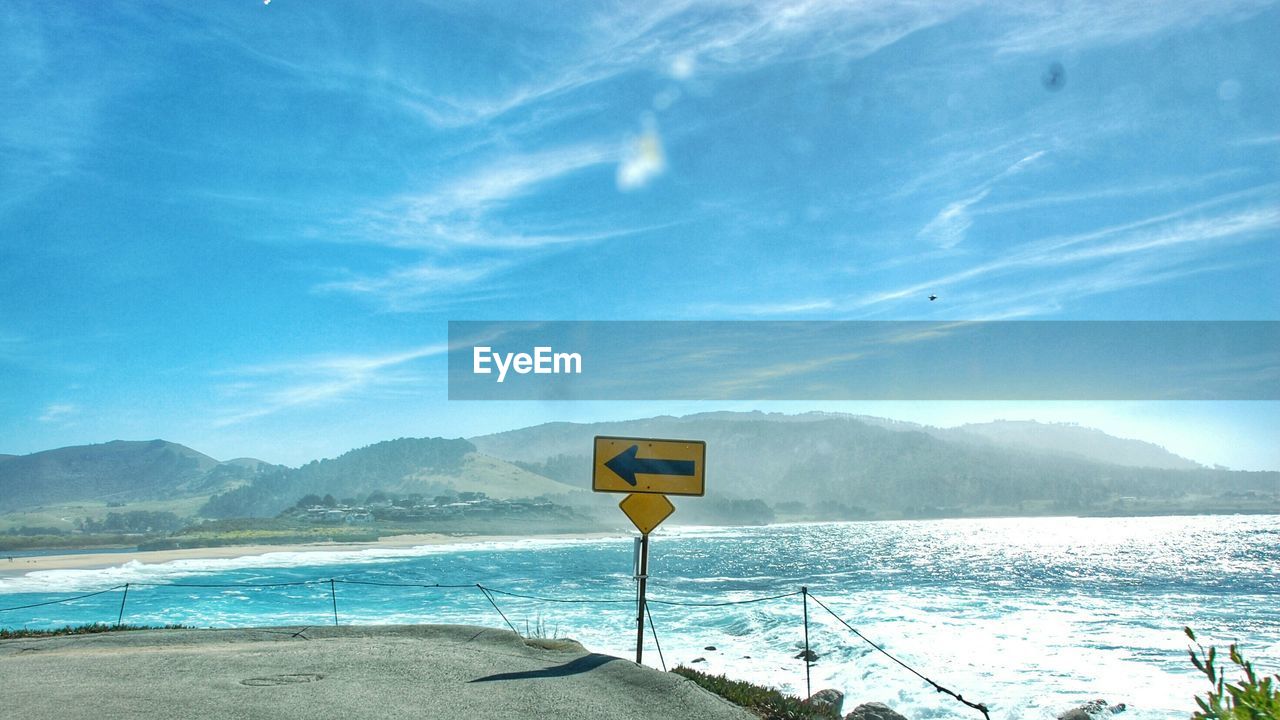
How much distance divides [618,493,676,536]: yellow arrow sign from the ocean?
19.6 ft

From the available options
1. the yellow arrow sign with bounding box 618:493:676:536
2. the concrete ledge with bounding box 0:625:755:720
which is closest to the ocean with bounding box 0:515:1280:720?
the concrete ledge with bounding box 0:625:755:720

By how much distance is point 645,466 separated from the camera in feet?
36.4

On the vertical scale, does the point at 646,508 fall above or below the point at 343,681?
above

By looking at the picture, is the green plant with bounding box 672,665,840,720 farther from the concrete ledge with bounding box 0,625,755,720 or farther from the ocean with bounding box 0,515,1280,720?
the ocean with bounding box 0,515,1280,720

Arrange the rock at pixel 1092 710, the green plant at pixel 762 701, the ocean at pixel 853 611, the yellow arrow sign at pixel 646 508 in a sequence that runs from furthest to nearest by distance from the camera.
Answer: the ocean at pixel 853 611, the rock at pixel 1092 710, the yellow arrow sign at pixel 646 508, the green plant at pixel 762 701

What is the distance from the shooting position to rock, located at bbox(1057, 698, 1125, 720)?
17.5 m

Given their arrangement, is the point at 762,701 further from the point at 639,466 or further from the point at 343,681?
the point at 343,681

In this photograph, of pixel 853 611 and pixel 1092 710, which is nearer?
pixel 1092 710

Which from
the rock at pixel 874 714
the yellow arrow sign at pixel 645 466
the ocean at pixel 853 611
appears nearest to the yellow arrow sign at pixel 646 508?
the yellow arrow sign at pixel 645 466

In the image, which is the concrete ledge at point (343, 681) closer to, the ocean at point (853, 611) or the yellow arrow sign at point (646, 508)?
the yellow arrow sign at point (646, 508)

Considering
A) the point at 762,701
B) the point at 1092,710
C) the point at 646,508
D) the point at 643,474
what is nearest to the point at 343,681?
the point at 646,508

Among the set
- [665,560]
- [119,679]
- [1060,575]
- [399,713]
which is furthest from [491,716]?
[665,560]

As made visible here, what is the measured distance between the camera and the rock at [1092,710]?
17531 mm

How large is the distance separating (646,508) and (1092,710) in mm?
13876
